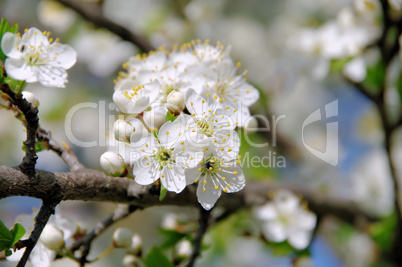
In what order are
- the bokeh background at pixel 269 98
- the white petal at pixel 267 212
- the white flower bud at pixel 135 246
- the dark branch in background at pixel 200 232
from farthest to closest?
the bokeh background at pixel 269 98
the white petal at pixel 267 212
the white flower bud at pixel 135 246
the dark branch in background at pixel 200 232

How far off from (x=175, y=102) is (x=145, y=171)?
251 mm

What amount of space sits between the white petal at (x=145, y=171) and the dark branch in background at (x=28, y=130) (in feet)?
1.03

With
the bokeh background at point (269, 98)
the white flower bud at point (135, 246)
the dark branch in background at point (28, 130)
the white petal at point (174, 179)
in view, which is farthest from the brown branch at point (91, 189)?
the bokeh background at point (269, 98)

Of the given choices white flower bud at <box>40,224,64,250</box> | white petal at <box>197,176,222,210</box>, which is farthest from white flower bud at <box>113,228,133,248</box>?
white petal at <box>197,176,222,210</box>

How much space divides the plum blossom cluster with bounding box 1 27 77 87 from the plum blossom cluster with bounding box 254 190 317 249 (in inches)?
52.1

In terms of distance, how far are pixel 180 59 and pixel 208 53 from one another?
0.18 meters

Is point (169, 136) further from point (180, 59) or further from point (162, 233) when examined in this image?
point (162, 233)

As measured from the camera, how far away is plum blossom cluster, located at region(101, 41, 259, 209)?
4.62 ft

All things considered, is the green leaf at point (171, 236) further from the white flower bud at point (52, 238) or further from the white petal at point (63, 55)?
the white petal at point (63, 55)

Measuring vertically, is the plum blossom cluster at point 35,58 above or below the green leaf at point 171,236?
above

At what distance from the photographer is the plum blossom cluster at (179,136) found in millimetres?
1408

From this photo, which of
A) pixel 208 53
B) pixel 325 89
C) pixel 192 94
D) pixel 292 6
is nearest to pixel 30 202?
pixel 208 53

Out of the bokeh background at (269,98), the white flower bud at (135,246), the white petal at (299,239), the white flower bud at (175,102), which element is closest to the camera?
the white flower bud at (175,102)

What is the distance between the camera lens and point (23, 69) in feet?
4.73
